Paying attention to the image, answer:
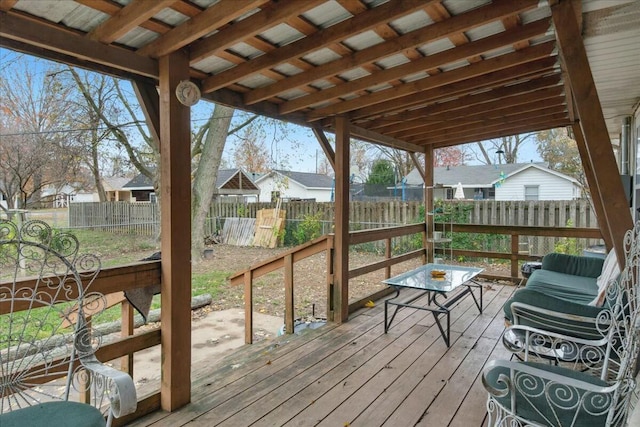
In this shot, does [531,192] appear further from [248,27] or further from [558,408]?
[248,27]

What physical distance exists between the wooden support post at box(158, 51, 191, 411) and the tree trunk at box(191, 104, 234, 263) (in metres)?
6.69

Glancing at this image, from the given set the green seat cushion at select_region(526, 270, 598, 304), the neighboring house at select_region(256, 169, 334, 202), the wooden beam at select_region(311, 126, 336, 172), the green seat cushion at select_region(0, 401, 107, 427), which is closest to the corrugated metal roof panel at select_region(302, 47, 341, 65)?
the wooden beam at select_region(311, 126, 336, 172)

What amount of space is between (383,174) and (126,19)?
10.9 meters

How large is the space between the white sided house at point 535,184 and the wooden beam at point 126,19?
12.0 m

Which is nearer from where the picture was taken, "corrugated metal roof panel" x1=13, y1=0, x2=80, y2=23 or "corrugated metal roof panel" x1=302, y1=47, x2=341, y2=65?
"corrugated metal roof panel" x1=13, y1=0, x2=80, y2=23

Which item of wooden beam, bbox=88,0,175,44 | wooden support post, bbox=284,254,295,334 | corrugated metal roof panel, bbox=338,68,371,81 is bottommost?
wooden support post, bbox=284,254,295,334

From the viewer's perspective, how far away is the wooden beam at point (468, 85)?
2.75 m

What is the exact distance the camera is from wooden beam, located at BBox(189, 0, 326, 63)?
1741 millimetres

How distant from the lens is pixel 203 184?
887 centimetres

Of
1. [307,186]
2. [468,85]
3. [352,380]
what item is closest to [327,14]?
[468,85]

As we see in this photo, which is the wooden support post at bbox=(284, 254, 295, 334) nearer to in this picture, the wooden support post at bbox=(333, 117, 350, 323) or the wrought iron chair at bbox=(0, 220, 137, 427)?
the wooden support post at bbox=(333, 117, 350, 323)

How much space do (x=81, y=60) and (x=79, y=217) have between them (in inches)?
397

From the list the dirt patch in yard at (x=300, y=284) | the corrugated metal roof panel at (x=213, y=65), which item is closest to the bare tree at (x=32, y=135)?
the dirt patch in yard at (x=300, y=284)

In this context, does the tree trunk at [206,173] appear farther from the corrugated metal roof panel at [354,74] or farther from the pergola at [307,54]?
the corrugated metal roof panel at [354,74]
